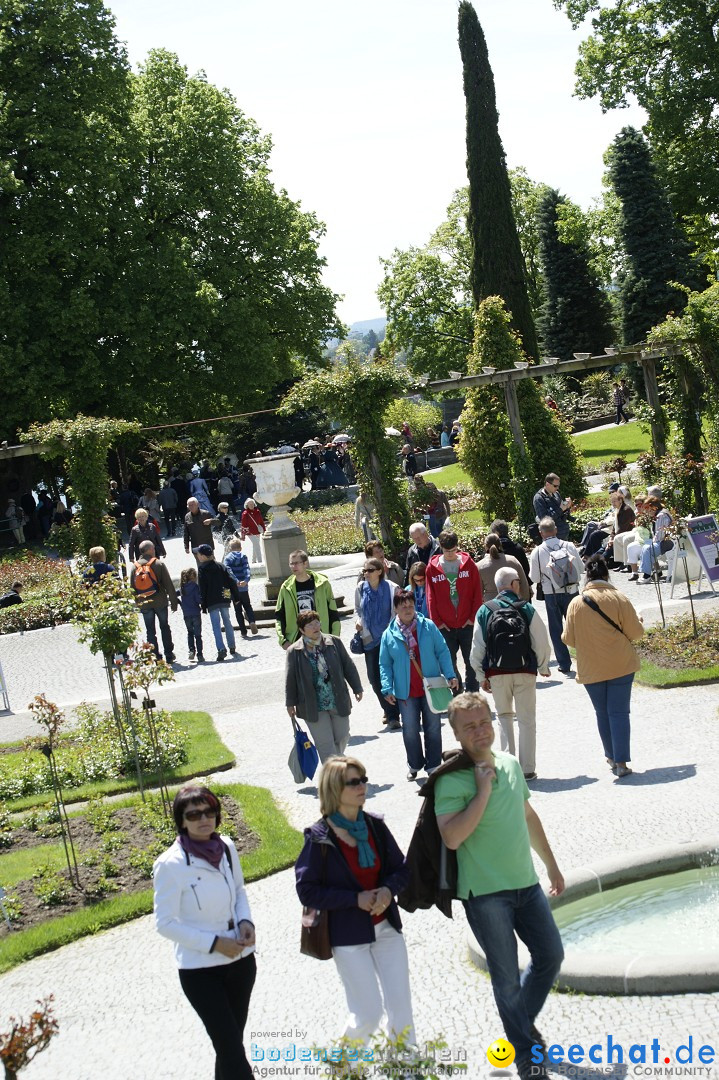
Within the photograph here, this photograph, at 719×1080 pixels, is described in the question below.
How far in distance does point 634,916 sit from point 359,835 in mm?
2299

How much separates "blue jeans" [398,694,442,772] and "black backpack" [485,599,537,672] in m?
0.78

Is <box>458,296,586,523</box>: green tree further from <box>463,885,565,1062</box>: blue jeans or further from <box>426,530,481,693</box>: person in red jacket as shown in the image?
<box>463,885,565,1062</box>: blue jeans

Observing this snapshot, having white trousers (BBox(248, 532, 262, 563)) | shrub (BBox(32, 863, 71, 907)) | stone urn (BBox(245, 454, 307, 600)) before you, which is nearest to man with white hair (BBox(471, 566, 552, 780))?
shrub (BBox(32, 863, 71, 907))

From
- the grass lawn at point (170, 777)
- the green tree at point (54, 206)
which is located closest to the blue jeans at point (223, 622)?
the grass lawn at point (170, 777)

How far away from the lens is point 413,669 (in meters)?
9.98

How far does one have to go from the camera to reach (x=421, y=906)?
212 inches

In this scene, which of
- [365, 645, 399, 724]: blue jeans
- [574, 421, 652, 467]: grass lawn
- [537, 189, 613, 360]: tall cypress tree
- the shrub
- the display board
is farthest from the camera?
[537, 189, 613, 360]: tall cypress tree

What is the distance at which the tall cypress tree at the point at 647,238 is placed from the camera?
42.6 metres

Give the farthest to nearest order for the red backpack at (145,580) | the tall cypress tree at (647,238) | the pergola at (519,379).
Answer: the tall cypress tree at (647,238) → the pergola at (519,379) → the red backpack at (145,580)

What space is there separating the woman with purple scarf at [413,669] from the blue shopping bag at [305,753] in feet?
2.41

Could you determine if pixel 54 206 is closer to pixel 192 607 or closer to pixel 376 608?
pixel 192 607

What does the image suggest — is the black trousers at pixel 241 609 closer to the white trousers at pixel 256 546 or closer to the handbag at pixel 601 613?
the white trousers at pixel 256 546

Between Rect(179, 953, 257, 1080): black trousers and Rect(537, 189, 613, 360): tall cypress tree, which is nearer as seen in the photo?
Rect(179, 953, 257, 1080): black trousers

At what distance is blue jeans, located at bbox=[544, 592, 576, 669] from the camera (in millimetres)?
12945
